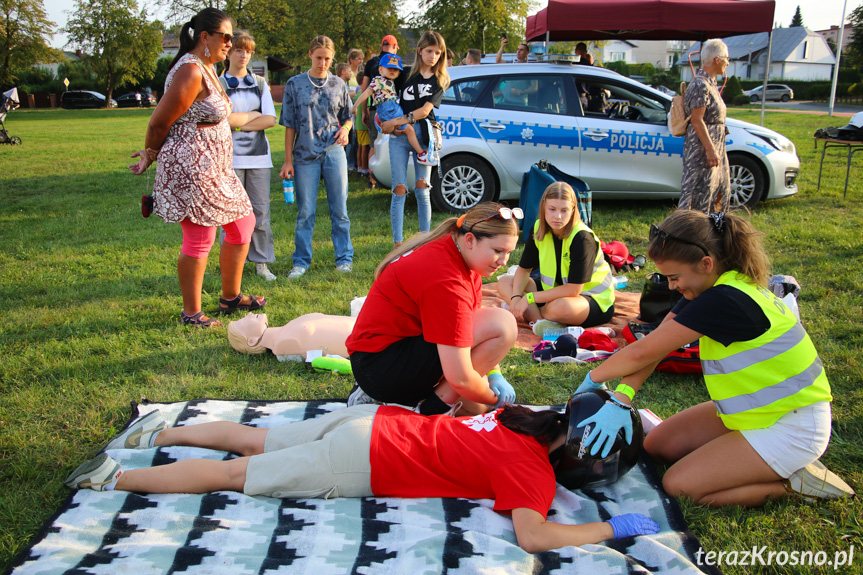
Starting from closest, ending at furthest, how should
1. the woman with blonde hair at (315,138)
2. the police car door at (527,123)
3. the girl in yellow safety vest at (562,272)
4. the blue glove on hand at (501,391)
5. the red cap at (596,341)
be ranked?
the blue glove on hand at (501,391) < the red cap at (596,341) < the girl in yellow safety vest at (562,272) < the woman with blonde hair at (315,138) < the police car door at (527,123)

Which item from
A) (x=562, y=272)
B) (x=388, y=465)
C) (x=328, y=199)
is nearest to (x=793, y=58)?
(x=328, y=199)

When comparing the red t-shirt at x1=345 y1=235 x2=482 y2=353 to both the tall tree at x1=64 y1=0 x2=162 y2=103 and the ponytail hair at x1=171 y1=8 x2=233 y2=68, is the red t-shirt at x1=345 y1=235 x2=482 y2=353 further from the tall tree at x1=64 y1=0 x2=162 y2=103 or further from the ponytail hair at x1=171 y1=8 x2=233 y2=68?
the tall tree at x1=64 y1=0 x2=162 y2=103

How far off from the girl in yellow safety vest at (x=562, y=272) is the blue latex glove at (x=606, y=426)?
1.91 metres

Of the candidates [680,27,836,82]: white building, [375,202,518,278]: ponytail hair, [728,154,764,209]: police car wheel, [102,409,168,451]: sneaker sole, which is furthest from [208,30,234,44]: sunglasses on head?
[680,27,836,82]: white building

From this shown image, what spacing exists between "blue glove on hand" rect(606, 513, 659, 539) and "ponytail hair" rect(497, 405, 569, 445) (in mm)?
392

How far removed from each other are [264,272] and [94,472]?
3269 mm

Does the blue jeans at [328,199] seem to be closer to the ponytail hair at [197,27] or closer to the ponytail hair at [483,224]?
the ponytail hair at [197,27]

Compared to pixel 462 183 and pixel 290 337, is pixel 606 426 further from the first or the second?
pixel 462 183

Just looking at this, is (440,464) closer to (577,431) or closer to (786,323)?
(577,431)

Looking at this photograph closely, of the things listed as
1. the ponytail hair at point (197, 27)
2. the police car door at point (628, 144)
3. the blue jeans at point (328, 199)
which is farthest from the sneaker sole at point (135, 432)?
the police car door at point (628, 144)

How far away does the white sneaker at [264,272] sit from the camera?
18.4ft

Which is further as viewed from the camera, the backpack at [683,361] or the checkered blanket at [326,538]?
the backpack at [683,361]

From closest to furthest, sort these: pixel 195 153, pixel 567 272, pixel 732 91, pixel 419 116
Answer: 1. pixel 195 153
2. pixel 567 272
3. pixel 419 116
4. pixel 732 91

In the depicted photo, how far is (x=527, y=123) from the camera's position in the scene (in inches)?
295
